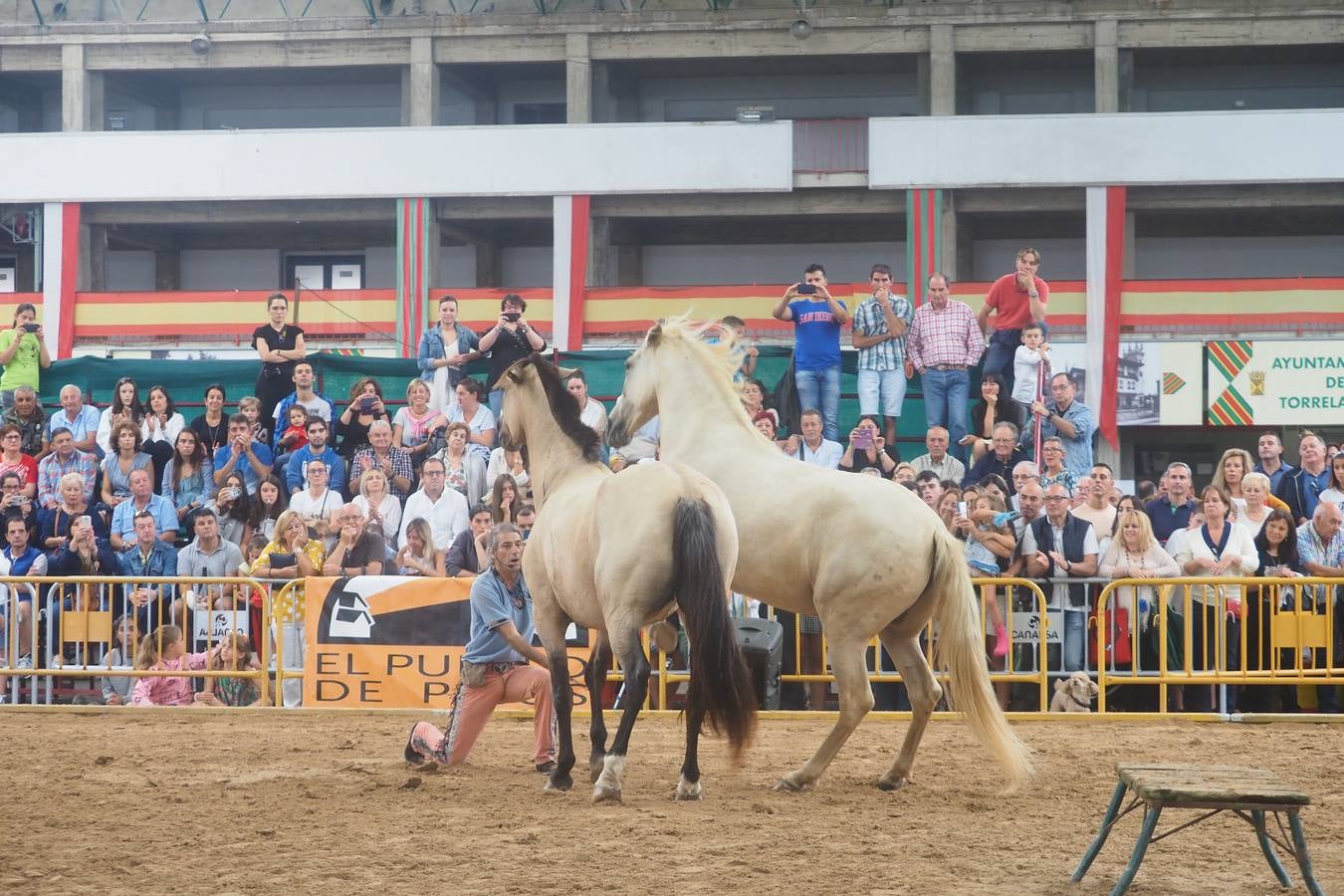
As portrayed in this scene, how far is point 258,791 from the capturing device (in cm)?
822

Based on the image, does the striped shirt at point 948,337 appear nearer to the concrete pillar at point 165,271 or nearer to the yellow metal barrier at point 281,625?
the yellow metal barrier at point 281,625

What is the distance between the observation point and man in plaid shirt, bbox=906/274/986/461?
50.5 ft

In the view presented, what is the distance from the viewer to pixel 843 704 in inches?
328

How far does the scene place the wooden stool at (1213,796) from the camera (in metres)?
5.39

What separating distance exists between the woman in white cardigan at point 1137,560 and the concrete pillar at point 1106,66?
2060cm

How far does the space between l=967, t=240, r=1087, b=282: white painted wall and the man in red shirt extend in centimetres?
1704

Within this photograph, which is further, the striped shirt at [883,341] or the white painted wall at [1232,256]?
the white painted wall at [1232,256]

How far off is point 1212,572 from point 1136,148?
17.9 m

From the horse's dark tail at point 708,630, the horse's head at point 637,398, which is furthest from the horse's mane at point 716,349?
the horse's dark tail at point 708,630

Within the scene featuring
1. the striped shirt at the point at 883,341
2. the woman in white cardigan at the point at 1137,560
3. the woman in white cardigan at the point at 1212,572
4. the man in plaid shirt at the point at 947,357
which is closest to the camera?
the woman in white cardigan at the point at 1212,572

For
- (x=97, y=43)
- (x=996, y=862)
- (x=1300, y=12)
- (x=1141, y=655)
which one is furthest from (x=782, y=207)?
(x=996, y=862)

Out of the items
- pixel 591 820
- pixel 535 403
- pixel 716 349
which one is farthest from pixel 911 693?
pixel 535 403

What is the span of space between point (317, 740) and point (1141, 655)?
20.1 feet

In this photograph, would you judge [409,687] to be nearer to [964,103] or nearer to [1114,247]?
[1114,247]
